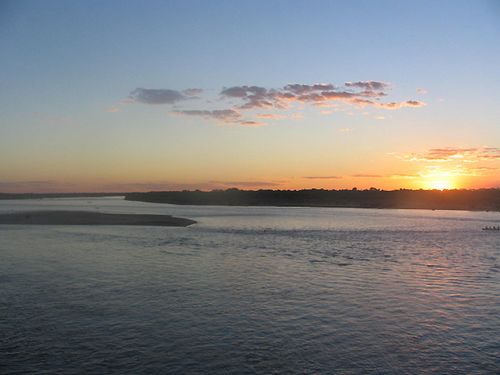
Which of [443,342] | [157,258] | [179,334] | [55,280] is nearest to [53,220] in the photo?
[157,258]

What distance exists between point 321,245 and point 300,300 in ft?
72.3

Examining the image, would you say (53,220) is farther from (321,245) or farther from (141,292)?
(141,292)

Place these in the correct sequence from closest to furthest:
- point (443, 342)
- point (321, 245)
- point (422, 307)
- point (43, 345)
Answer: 1. point (43, 345)
2. point (443, 342)
3. point (422, 307)
4. point (321, 245)

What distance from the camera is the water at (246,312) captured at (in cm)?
1266

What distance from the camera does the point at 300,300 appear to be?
64.5 feet

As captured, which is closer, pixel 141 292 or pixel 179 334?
pixel 179 334

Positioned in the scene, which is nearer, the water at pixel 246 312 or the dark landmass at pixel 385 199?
the water at pixel 246 312

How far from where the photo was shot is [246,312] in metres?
17.6

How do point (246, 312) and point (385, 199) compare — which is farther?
point (385, 199)

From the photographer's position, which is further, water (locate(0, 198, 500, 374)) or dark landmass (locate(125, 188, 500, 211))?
dark landmass (locate(125, 188, 500, 211))

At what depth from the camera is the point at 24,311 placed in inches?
671

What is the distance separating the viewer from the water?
41.5 ft

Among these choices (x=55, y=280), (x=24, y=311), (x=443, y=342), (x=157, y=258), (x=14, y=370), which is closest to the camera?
(x=14, y=370)

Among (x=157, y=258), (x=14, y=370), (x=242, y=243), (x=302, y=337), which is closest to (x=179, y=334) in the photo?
(x=302, y=337)
